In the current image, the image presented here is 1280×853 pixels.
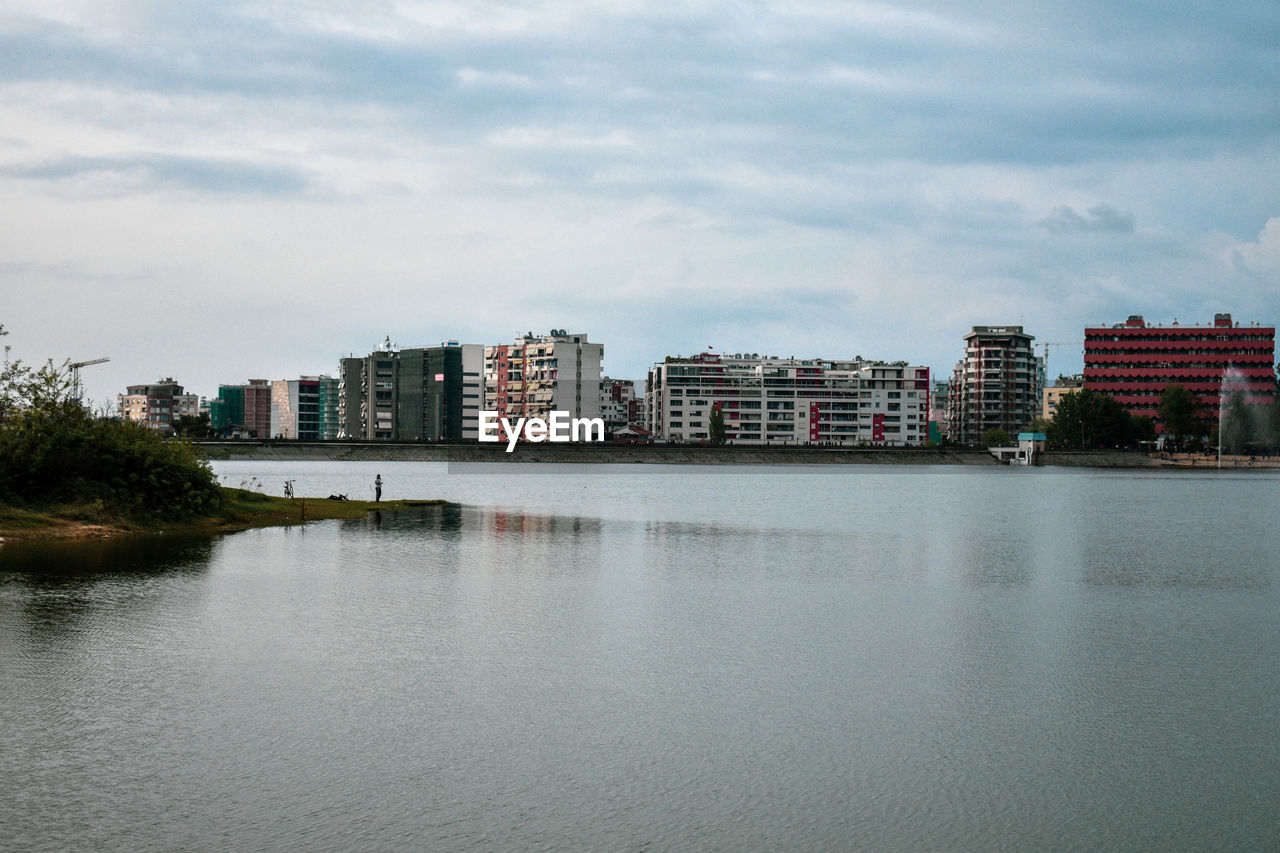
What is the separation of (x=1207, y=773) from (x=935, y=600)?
54.2 feet

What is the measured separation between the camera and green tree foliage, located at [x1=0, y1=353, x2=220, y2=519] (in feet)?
159

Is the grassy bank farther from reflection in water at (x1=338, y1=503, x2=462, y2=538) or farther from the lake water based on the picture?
the lake water

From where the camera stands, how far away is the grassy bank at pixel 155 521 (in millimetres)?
45156

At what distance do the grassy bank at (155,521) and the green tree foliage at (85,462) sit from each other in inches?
24.4

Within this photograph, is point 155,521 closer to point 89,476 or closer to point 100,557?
point 89,476

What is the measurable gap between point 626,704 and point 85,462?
129 ft

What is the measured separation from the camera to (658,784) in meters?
14.9

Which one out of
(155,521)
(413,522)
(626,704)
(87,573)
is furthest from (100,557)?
(626,704)

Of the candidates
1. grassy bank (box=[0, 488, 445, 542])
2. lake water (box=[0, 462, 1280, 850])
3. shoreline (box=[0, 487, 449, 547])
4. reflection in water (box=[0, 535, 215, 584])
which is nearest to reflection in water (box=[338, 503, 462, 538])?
shoreline (box=[0, 487, 449, 547])

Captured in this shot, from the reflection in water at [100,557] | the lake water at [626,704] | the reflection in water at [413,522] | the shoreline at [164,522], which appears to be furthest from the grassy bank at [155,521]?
the lake water at [626,704]

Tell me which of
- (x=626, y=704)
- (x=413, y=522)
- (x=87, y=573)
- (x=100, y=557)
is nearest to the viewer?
(x=626, y=704)

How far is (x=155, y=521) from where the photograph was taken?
167 feet

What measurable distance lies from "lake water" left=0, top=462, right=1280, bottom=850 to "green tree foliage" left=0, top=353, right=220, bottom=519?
9130 millimetres

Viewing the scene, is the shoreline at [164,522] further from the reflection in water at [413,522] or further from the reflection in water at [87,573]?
the reflection in water at [413,522]
